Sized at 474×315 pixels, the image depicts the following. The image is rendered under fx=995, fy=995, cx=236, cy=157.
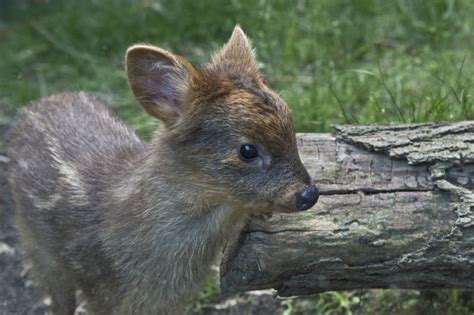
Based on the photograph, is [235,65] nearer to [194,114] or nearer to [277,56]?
[194,114]

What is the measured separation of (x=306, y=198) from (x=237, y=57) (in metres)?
0.85

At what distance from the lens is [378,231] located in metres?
4.31

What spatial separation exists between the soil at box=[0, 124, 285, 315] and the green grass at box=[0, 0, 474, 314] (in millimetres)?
1079

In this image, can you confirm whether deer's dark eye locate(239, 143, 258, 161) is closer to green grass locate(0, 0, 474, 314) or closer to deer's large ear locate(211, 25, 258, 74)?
deer's large ear locate(211, 25, 258, 74)

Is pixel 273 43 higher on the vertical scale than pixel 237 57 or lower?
higher

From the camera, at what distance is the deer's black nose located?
13.7 ft

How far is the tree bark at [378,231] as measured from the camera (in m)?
4.27

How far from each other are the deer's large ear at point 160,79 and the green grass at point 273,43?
5.68ft

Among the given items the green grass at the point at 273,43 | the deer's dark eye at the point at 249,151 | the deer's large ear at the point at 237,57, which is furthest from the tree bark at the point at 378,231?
the green grass at the point at 273,43

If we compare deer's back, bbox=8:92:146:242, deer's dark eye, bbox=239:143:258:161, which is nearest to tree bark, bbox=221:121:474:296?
deer's dark eye, bbox=239:143:258:161

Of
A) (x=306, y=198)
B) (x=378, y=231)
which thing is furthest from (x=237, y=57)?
(x=378, y=231)

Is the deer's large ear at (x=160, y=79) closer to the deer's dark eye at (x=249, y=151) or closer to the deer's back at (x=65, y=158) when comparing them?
the deer's dark eye at (x=249, y=151)

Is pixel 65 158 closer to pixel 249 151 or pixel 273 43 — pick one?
pixel 249 151

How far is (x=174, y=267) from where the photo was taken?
4625 millimetres
